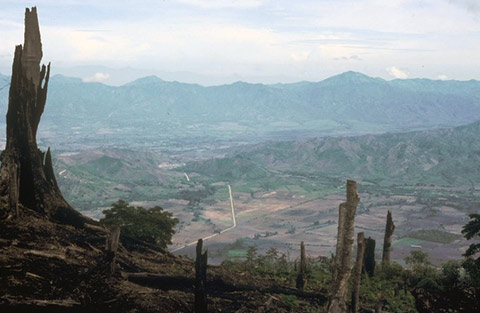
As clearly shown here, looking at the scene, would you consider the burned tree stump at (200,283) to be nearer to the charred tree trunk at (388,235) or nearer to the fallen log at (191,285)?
the fallen log at (191,285)

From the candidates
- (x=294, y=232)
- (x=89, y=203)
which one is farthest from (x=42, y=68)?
(x=89, y=203)

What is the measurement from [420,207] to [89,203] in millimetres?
104556

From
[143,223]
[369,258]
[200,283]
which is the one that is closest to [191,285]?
[200,283]

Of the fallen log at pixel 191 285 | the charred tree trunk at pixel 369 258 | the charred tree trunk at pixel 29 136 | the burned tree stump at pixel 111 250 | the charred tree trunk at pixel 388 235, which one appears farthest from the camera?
the charred tree trunk at pixel 388 235

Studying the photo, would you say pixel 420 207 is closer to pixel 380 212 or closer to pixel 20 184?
pixel 380 212

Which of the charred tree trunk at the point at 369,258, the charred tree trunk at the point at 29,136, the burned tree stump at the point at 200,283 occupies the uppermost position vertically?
the charred tree trunk at the point at 29,136

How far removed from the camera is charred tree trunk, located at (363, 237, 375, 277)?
3509 cm

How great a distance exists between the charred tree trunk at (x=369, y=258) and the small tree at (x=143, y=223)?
14.8 m

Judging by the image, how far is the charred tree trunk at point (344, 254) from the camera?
1723cm

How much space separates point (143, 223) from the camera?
3731 centimetres

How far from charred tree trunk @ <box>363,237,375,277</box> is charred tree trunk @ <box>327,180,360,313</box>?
60.1 feet

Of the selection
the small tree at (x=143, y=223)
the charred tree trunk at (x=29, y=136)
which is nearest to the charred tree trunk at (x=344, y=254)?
the charred tree trunk at (x=29, y=136)

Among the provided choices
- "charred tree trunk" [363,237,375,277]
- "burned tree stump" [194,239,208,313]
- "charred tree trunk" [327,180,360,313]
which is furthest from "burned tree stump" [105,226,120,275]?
"charred tree trunk" [363,237,375,277]

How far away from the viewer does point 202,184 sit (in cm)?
19850
